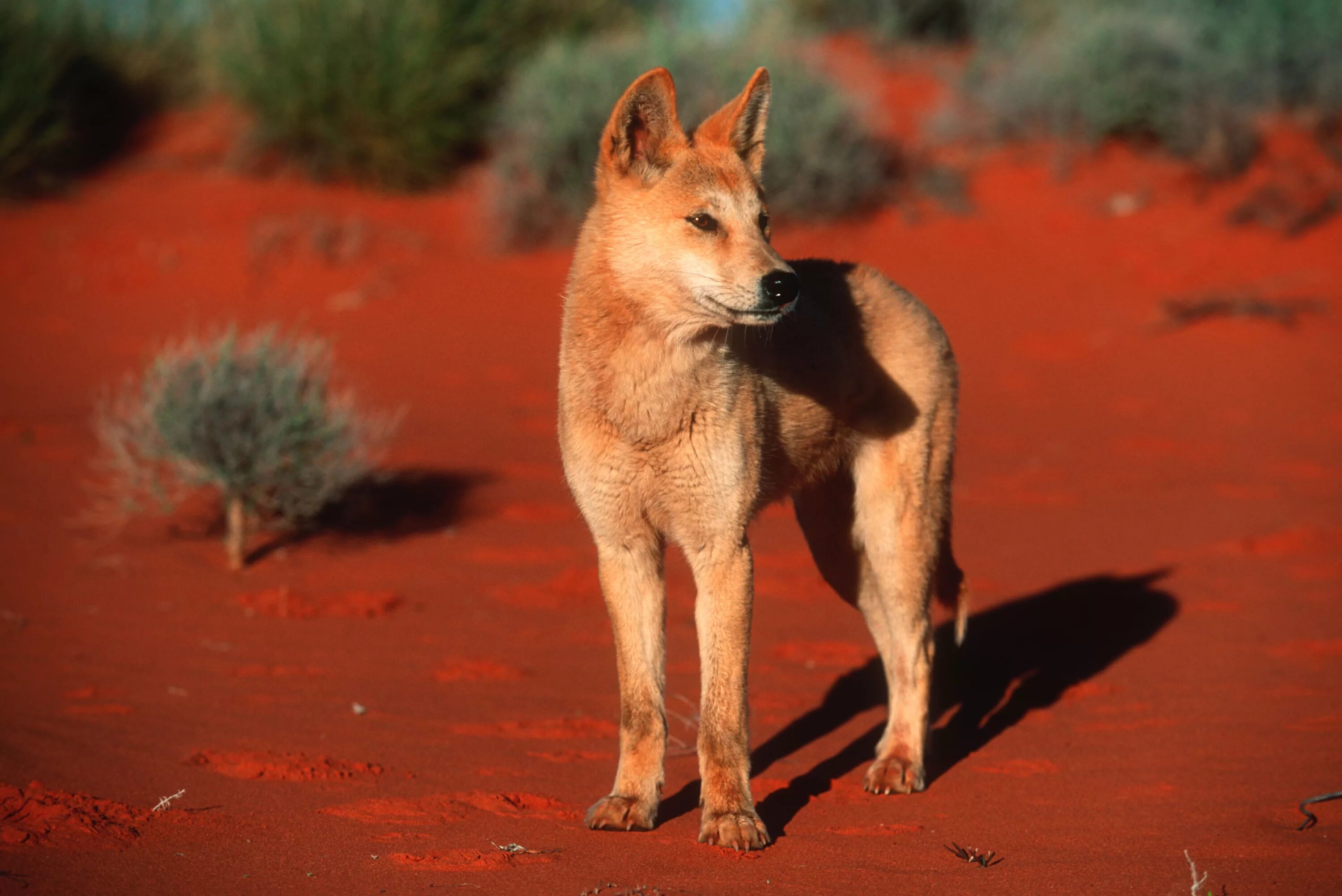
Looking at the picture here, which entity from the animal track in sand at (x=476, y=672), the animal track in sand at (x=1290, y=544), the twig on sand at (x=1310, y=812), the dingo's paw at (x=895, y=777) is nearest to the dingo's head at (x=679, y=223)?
the dingo's paw at (x=895, y=777)

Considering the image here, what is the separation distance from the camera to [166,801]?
432 centimetres

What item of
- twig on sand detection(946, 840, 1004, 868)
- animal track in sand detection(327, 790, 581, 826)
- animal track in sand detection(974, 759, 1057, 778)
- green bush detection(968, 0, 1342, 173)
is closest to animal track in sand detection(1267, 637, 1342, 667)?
animal track in sand detection(974, 759, 1057, 778)

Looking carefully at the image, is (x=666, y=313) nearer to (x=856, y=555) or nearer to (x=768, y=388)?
(x=768, y=388)

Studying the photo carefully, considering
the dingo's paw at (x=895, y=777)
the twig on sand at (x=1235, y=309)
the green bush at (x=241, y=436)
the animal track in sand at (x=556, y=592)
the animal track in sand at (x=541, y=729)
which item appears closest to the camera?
the dingo's paw at (x=895, y=777)

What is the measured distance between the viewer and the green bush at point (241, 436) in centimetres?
830

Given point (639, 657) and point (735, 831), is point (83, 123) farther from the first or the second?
point (735, 831)

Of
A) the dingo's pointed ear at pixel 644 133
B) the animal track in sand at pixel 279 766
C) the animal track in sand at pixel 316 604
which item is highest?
the dingo's pointed ear at pixel 644 133

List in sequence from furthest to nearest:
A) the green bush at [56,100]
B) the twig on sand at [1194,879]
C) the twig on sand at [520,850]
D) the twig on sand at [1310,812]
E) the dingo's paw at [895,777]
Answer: the green bush at [56,100]
the dingo's paw at [895,777]
the twig on sand at [1310,812]
the twig on sand at [520,850]
the twig on sand at [1194,879]

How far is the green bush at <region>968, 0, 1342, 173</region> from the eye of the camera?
15977 mm

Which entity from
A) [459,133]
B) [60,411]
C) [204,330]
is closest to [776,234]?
[459,133]

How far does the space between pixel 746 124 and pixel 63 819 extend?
3323 millimetres

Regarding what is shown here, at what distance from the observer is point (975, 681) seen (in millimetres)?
6820

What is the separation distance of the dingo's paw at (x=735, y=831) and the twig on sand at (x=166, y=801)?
1.70 meters

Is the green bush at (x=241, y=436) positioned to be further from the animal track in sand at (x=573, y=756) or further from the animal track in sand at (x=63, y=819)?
the animal track in sand at (x=63, y=819)
